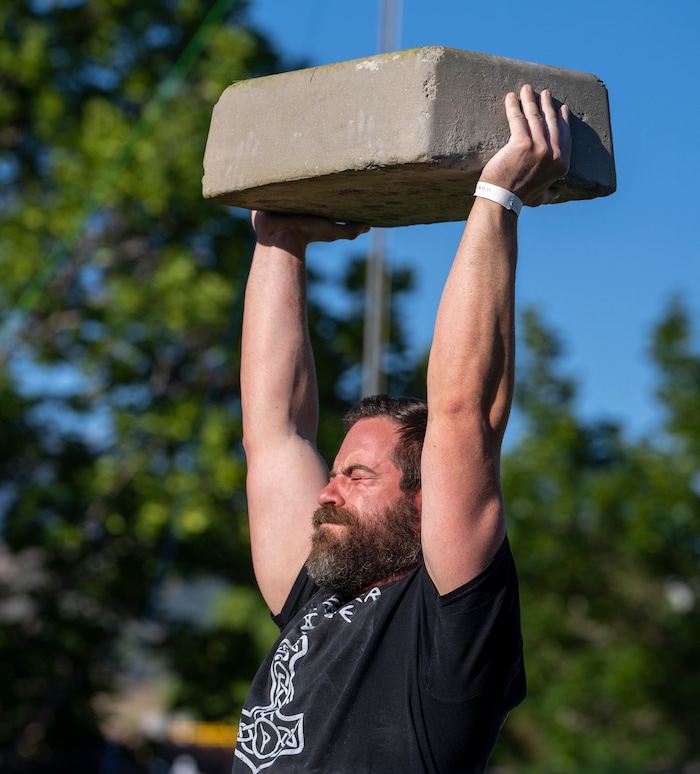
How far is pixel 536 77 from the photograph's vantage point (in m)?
2.15

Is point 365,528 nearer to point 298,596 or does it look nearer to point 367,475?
point 367,475

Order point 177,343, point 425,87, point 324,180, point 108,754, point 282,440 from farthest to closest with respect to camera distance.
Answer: point 177,343 → point 108,754 → point 282,440 → point 324,180 → point 425,87

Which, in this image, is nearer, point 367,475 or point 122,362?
point 367,475

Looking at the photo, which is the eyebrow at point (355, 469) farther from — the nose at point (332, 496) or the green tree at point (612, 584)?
the green tree at point (612, 584)

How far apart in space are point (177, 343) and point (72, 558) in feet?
6.29

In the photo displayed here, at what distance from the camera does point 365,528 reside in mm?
2158

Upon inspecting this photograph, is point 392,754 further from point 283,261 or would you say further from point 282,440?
point 283,261

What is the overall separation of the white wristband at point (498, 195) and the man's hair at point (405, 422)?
0.52 meters

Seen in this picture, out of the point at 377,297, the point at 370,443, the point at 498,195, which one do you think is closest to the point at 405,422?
the point at 370,443

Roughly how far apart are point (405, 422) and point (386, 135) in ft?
1.92

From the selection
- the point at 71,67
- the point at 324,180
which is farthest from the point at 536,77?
the point at 71,67

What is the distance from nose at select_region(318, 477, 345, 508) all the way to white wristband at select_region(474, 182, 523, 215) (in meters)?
0.66

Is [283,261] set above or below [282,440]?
above

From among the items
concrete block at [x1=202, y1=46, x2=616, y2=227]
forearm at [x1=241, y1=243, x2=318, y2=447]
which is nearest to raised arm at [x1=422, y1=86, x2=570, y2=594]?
concrete block at [x1=202, y1=46, x2=616, y2=227]
